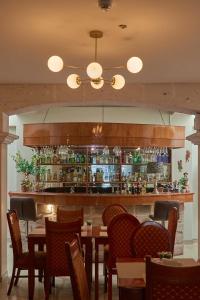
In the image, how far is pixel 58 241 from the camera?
17.4 feet

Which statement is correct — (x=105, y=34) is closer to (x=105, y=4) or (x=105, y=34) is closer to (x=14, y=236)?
(x=105, y=4)

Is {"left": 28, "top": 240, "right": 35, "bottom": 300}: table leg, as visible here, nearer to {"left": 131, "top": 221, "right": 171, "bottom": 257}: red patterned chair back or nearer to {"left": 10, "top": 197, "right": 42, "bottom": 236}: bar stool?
{"left": 131, "top": 221, "right": 171, "bottom": 257}: red patterned chair back

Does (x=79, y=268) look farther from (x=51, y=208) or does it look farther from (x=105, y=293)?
(x=51, y=208)

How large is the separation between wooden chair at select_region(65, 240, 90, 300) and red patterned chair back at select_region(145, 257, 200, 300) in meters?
0.50

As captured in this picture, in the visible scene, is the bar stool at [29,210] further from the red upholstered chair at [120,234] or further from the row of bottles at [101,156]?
the red upholstered chair at [120,234]

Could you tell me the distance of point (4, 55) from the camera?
4.93 metres

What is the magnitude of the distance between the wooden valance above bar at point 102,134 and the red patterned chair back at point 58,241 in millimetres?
4533

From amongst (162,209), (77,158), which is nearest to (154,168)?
(77,158)

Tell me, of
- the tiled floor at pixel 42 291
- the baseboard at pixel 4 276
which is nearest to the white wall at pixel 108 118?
the baseboard at pixel 4 276

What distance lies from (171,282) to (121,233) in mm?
2442

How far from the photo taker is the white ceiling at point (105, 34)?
346cm

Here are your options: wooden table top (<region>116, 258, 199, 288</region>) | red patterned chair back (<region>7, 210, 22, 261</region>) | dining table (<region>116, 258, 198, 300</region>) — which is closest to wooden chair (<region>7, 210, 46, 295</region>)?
red patterned chair back (<region>7, 210, 22, 261</region>)

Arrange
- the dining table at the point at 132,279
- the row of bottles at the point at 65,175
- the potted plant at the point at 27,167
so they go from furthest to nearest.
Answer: the row of bottles at the point at 65,175, the potted plant at the point at 27,167, the dining table at the point at 132,279

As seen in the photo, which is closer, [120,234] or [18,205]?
[120,234]
